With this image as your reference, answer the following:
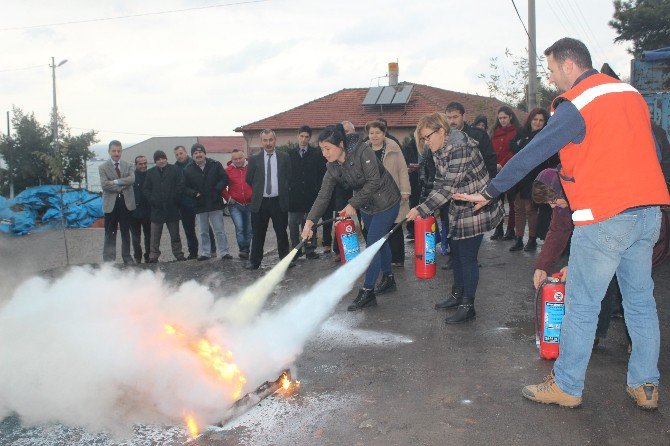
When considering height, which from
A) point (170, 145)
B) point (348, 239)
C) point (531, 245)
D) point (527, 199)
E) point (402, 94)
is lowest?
point (531, 245)

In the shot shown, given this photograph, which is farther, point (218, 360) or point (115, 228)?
point (115, 228)

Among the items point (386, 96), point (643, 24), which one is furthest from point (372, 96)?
point (643, 24)

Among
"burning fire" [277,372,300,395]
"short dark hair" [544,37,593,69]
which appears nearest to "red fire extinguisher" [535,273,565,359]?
"short dark hair" [544,37,593,69]

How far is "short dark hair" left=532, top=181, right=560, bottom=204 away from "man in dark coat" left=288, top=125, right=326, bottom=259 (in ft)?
17.8

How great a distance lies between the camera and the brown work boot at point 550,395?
4.04 meters

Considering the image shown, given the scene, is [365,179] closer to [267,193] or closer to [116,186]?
[267,193]

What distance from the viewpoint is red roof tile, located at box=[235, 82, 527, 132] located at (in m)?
34.1

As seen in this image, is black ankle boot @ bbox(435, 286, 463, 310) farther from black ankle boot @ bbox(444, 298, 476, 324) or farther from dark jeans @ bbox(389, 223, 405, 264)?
dark jeans @ bbox(389, 223, 405, 264)

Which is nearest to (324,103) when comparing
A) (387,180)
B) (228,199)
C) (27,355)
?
(228,199)

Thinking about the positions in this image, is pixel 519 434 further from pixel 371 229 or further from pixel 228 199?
pixel 228 199

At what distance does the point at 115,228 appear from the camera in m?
11.0

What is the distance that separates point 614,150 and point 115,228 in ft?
30.8

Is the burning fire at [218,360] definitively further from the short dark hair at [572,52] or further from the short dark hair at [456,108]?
the short dark hair at [456,108]

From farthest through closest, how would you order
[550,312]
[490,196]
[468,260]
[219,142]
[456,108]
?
[219,142] < [456,108] < [468,260] < [550,312] < [490,196]
